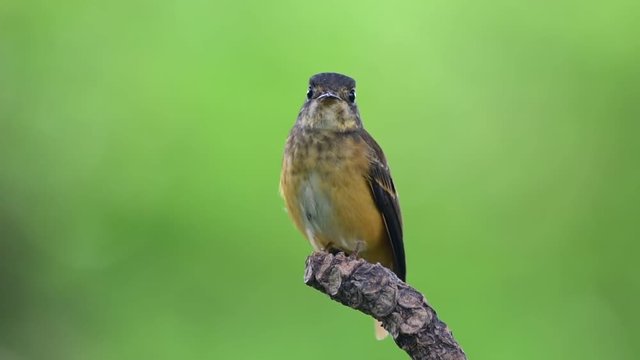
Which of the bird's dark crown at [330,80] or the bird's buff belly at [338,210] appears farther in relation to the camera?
the bird's dark crown at [330,80]

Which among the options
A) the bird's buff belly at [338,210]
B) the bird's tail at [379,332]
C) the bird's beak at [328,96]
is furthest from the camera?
the bird's tail at [379,332]

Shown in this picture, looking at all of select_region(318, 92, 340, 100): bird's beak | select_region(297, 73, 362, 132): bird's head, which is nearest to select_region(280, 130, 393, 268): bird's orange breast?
select_region(297, 73, 362, 132): bird's head

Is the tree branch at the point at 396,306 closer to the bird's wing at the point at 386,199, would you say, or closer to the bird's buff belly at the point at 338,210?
the bird's buff belly at the point at 338,210

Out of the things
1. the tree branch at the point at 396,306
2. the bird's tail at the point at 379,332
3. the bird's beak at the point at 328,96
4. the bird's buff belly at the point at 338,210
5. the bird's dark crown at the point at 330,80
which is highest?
the bird's dark crown at the point at 330,80

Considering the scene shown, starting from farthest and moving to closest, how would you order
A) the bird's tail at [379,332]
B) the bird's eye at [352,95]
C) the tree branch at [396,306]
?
1. the bird's tail at [379,332]
2. the bird's eye at [352,95]
3. the tree branch at [396,306]

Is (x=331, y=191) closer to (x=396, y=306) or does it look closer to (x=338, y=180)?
(x=338, y=180)

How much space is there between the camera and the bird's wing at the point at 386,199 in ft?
24.7

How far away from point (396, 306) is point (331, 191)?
2315mm

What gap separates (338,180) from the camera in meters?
7.30

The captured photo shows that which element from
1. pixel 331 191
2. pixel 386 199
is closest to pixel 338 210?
pixel 331 191

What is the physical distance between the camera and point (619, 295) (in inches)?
359

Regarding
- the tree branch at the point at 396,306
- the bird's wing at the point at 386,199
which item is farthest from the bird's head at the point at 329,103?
the tree branch at the point at 396,306

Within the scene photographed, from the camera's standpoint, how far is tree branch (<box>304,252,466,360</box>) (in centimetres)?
489

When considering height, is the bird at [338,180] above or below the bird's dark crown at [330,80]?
below
